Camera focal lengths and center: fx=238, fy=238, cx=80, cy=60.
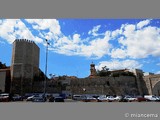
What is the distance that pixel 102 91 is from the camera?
4175 centimetres

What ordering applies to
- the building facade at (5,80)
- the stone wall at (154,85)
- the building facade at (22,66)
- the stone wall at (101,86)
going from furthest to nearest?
the stone wall at (154,85)
the stone wall at (101,86)
the building facade at (22,66)
the building facade at (5,80)

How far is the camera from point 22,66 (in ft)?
133

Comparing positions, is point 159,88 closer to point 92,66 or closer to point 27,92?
point 92,66

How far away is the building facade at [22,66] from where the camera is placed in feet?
132

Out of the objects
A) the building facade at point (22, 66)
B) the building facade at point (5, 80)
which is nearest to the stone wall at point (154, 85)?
the building facade at point (22, 66)

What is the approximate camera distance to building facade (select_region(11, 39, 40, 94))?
40.3 m

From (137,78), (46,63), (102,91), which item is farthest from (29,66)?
(137,78)

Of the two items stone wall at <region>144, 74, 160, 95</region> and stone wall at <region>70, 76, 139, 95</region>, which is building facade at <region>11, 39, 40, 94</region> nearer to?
stone wall at <region>70, 76, 139, 95</region>

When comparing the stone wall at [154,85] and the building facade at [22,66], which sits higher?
the building facade at [22,66]

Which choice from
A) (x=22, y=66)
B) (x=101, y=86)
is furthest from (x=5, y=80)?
A: (x=101, y=86)

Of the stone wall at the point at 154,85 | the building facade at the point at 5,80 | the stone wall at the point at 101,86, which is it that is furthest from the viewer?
the stone wall at the point at 154,85

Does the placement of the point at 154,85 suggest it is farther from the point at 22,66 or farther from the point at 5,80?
the point at 5,80

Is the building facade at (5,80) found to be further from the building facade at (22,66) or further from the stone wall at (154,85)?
the stone wall at (154,85)
